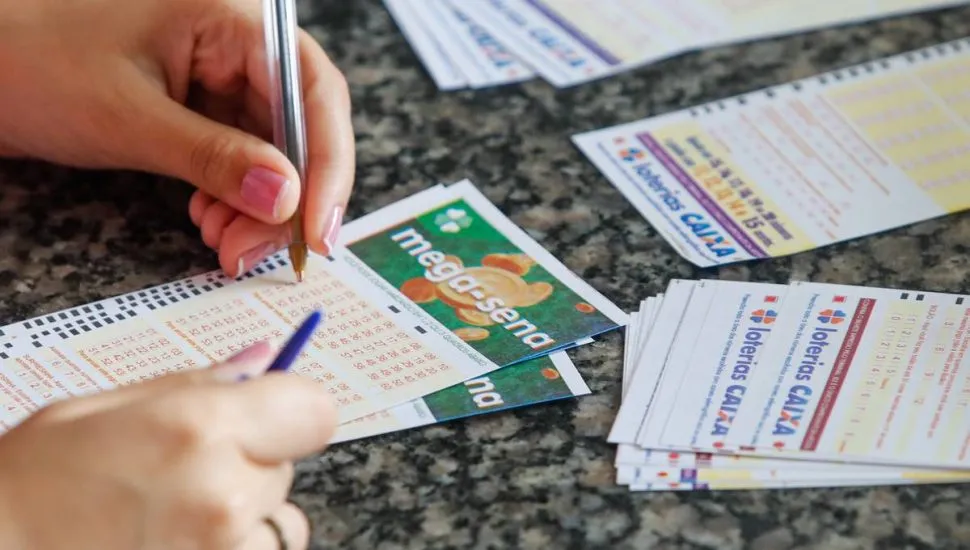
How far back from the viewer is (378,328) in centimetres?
95

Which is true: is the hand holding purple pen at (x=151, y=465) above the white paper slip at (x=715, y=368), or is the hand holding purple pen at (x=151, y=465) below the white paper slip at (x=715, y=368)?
above

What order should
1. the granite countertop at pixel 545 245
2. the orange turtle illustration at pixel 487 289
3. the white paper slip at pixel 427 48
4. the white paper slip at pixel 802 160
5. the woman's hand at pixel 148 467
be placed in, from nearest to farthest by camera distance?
the woman's hand at pixel 148 467 → the granite countertop at pixel 545 245 → the orange turtle illustration at pixel 487 289 → the white paper slip at pixel 802 160 → the white paper slip at pixel 427 48

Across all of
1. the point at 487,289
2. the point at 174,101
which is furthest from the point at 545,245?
the point at 174,101

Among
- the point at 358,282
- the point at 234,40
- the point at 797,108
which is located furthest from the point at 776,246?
the point at 234,40

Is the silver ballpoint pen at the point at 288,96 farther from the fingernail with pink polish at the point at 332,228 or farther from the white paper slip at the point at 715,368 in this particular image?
the white paper slip at the point at 715,368

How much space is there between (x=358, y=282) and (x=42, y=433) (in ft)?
1.18

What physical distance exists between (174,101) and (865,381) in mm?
563

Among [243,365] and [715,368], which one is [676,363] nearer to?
[715,368]

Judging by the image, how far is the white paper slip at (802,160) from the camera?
1.07 m

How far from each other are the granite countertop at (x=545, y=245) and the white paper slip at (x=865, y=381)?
29 millimetres

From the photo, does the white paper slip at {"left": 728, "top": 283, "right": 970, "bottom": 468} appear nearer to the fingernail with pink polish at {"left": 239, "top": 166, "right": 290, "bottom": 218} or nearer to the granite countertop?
the granite countertop

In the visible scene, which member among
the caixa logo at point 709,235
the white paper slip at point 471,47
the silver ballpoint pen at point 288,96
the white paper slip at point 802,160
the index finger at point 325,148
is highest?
the silver ballpoint pen at point 288,96

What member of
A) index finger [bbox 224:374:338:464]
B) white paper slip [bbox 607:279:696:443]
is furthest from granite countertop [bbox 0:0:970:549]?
index finger [bbox 224:374:338:464]

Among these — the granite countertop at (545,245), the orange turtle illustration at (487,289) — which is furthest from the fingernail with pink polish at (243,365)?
the orange turtle illustration at (487,289)
